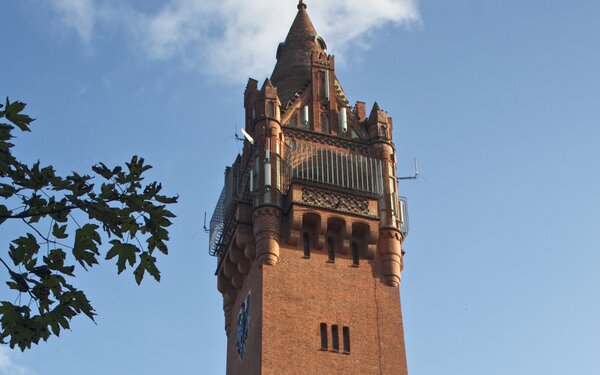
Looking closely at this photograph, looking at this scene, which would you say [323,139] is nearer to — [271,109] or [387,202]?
[271,109]

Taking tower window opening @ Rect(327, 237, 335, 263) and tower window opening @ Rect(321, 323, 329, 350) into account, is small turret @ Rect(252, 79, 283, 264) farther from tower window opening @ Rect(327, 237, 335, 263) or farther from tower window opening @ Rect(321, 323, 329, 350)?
tower window opening @ Rect(321, 323, 329, 350)

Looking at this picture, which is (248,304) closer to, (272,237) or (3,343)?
(272,237)

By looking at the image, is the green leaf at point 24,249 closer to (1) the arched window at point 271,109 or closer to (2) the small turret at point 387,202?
(2) the small turret at point 387,202

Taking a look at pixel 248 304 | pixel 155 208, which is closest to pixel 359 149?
pixel 248 304

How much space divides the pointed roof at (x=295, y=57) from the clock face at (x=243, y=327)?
8022 millimetres

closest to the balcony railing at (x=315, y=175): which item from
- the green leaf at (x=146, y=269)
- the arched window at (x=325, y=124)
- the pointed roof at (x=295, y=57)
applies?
the arched window at (x=325, y=124)

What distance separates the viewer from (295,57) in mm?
38594

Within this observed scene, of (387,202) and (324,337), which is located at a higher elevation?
(387,202)

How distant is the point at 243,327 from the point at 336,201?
5.08 meters

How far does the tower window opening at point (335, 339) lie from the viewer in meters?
29.5

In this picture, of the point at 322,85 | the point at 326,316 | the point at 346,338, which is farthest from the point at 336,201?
the point at 322,85

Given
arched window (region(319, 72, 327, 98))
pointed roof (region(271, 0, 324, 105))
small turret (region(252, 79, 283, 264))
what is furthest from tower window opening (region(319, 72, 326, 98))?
small turret (region(252, 79, 283, 264))

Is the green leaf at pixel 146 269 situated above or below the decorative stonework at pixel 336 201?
below

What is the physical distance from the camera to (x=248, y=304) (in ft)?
104
